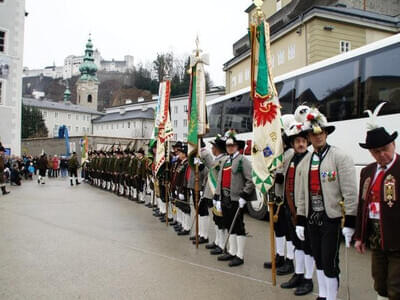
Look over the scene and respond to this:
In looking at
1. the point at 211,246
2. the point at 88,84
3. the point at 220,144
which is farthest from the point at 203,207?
the point at 88,84

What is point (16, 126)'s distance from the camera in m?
31.8

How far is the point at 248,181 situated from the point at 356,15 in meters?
22.2

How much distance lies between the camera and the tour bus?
24.5 ft

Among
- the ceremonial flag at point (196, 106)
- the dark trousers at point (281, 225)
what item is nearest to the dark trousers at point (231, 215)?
the dark trousers at point (281, 225)

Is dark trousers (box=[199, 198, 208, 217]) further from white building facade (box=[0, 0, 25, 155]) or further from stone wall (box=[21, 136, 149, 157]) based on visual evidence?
stone wall (box=[21, 136, 149, 157])

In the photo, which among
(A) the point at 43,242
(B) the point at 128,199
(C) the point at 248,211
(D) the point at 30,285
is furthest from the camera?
(B) the point at 128,199

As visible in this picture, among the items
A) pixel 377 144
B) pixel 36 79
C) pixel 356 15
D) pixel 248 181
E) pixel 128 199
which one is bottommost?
pixel 128 199

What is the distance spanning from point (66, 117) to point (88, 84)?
14.1 metres

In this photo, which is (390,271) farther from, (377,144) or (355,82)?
(355,82)

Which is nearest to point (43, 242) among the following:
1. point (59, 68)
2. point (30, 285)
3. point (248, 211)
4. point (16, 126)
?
point (30, 285)

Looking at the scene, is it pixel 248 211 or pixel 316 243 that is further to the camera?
pixel 248 211

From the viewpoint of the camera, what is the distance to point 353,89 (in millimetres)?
8438

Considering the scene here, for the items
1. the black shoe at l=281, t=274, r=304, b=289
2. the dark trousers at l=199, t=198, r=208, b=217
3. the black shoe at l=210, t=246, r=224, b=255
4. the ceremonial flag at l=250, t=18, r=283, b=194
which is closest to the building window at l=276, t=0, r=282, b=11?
the dark trousers at l=199, t=198, r=208, b=217

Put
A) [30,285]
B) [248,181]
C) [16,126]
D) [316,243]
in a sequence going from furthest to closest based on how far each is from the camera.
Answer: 1. [16,126]
2. [248,181]
3. [30,285]
4. [316,243]
